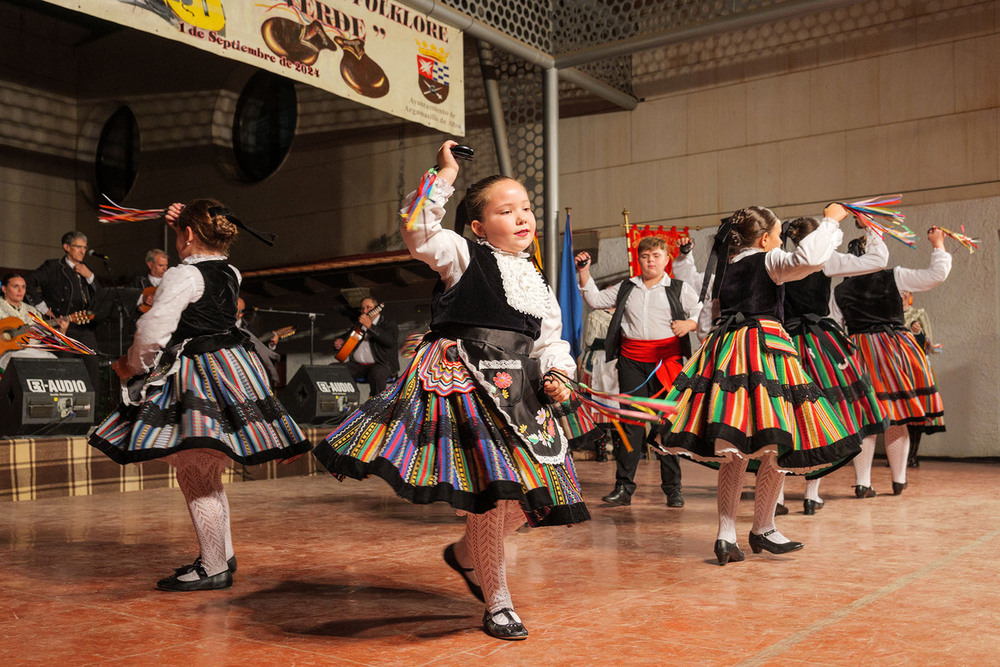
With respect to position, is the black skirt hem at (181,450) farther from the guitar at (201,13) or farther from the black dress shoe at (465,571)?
the guitar at (201,13)

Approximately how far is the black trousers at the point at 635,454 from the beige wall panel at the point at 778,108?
4236 millimetres

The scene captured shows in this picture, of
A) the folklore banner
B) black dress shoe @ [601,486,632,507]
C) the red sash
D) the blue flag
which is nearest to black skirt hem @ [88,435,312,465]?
black dress shoe @ [601,486,632,507]

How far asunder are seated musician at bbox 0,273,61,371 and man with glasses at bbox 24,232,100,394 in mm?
260

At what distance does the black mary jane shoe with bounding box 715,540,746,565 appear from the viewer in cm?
331

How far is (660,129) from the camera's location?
30.0 ft

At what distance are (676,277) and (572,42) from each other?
3170 mm

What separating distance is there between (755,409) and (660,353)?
2.01 meters

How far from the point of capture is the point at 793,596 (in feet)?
9.12

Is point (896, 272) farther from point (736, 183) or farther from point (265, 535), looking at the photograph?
point (265, 535)

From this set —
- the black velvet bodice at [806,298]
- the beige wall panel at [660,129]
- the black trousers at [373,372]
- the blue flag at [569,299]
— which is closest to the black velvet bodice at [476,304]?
the black velvet bodice at [806,298]

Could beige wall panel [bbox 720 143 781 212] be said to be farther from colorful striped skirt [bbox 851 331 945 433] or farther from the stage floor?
the stage floor

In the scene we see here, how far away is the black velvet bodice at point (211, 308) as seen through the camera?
300 centimetres

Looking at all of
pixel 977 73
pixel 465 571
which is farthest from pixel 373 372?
pixel 465 571

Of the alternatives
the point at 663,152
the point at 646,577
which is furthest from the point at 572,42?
the point at 646,577
